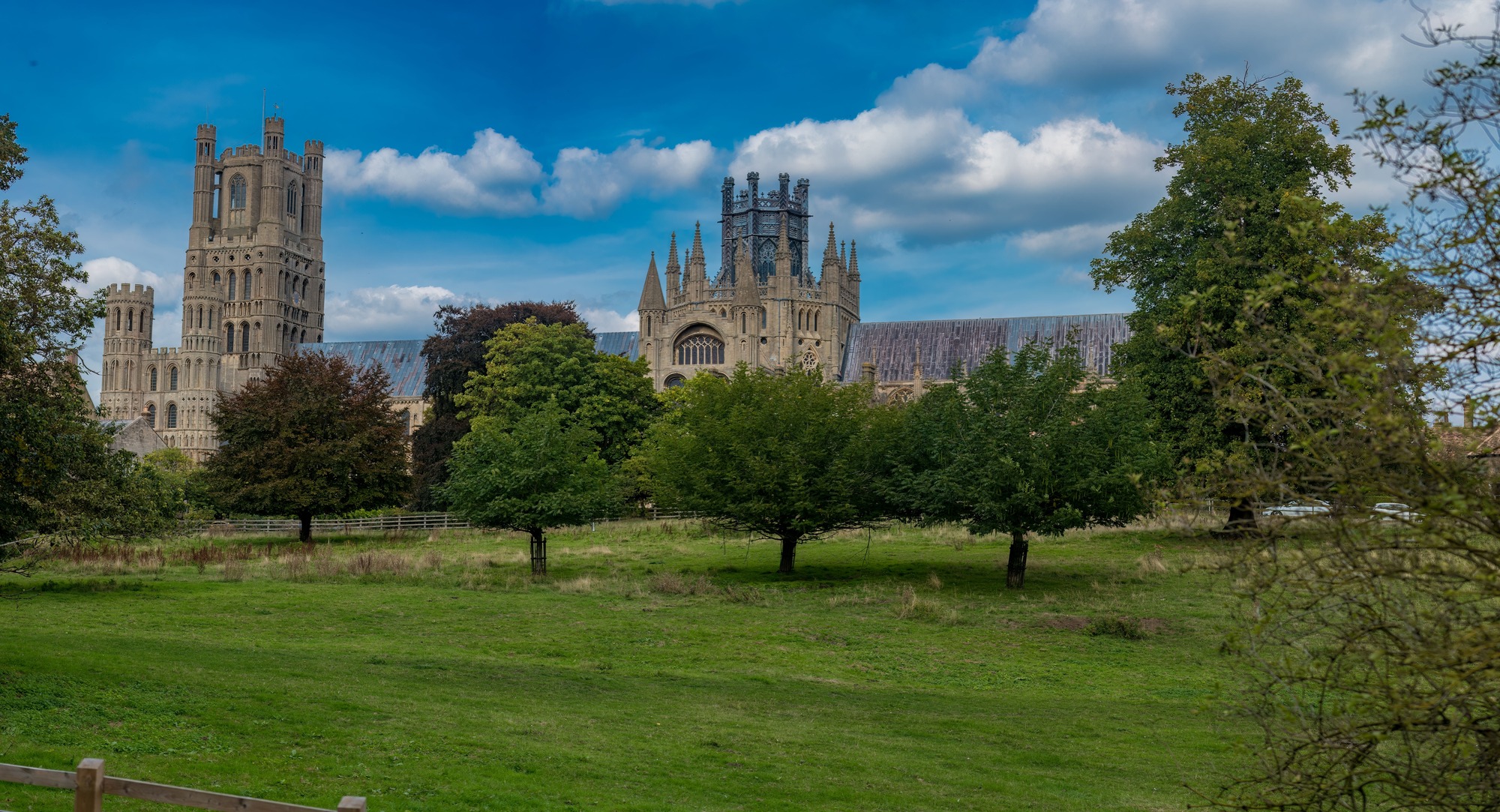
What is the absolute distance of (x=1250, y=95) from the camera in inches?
1309

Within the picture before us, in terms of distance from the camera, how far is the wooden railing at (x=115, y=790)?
6203 millimetres

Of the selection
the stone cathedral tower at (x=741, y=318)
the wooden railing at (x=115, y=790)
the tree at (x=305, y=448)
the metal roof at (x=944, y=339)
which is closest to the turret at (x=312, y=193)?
the stone cathedral tower at (x=741, y=318)

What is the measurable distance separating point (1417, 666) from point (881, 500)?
2390cm

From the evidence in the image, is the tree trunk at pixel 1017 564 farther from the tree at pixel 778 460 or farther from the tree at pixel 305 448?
the tree at pixel 305 448

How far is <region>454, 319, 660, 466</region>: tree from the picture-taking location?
51.9 metres

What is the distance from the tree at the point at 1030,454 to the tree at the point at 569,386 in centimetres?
2562

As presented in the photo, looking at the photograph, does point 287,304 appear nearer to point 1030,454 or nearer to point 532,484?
point 532,484

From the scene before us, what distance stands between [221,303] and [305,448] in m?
74.0

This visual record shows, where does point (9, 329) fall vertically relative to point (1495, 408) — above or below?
above

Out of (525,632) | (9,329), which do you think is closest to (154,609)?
(525,632)

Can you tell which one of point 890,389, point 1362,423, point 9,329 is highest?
point 890,389

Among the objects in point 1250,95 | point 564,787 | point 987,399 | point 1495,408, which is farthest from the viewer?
point 1250,95

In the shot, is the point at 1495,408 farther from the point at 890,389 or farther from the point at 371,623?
the point at 890,389

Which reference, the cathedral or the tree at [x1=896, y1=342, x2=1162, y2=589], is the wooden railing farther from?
the cathedral
